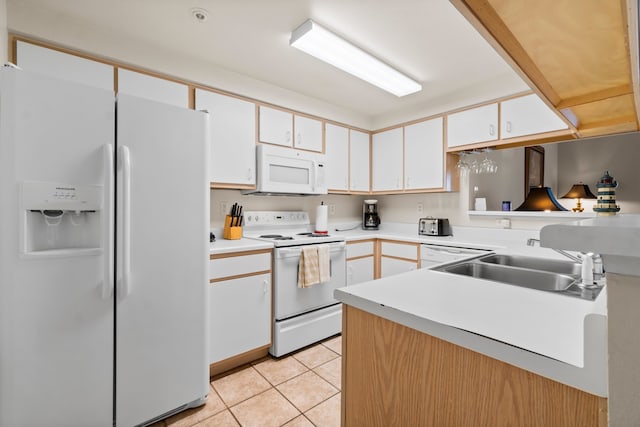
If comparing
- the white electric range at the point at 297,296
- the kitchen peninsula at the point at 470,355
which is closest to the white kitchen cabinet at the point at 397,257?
the white electric range at the point at 297,296

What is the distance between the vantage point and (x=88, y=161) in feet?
4.56

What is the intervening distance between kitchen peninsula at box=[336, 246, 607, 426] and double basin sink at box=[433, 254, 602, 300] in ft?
1.31

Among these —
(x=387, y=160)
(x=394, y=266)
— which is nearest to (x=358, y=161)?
A: (x=387, y=160)

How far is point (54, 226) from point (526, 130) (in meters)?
3.21

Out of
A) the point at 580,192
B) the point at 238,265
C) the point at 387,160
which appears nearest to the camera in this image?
the point at 238,265

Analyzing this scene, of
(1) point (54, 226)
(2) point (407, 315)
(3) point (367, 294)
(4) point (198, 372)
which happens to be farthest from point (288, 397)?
(1) point (54, 226)

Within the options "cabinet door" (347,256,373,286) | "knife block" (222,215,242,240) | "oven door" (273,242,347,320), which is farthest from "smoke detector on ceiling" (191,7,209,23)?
"cabinet door" (347,256,373,286)

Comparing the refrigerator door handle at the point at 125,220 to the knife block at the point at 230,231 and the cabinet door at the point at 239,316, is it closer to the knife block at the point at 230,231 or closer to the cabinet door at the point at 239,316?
the cabinet door at the point at 239,316

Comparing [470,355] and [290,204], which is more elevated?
[290,204]

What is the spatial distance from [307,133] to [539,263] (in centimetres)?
223

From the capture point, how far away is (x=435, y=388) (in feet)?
2.63

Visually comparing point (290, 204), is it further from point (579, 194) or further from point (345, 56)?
point (579, 194)

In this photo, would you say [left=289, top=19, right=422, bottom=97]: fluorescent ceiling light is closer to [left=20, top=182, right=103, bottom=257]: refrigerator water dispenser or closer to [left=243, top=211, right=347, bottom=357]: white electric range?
Result: [left=243, top=211, right=347, bottom=357]: white electric range

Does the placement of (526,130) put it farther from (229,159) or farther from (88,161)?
(88,161)
